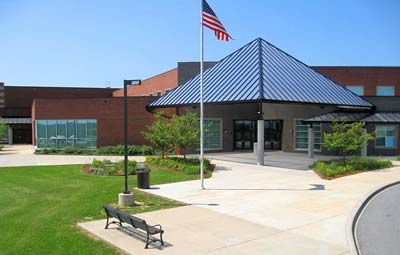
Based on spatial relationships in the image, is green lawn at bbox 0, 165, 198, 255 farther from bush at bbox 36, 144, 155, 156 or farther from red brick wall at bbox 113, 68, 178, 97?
red brick wall at bbox 113, 68, 178, 97

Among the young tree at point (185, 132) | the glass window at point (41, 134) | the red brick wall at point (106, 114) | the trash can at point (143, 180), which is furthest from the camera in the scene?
the glass window at point (41, 134)

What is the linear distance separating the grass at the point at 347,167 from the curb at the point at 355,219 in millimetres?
2989

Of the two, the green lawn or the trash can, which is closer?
the green lawn

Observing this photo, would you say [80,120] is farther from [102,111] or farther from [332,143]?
[332,143]

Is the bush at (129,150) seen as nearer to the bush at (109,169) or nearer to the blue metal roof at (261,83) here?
the blue metal roof at (261,83)

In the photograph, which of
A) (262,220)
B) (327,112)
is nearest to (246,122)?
(327,112)

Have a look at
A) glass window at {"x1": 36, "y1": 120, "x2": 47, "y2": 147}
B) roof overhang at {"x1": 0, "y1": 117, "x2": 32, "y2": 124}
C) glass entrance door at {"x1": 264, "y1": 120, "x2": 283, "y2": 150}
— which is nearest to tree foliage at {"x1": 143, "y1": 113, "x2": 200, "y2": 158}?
glass entrance door at {"x1": 264, "y1": 120, "x2": 283, "y2": 150}

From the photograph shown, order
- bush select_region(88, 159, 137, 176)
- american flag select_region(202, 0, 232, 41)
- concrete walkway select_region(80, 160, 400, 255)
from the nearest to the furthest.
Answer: concrete walkway select_region(80, 160, 400, 255) < american flag select_region(202, 0, 232, 41) < bush select_region(88, 159, 137, 176)

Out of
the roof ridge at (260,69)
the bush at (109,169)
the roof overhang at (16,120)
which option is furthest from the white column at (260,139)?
the roof overhang at (16,120)

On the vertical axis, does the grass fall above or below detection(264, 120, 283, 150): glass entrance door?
below

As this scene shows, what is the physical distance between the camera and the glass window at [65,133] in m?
37.5

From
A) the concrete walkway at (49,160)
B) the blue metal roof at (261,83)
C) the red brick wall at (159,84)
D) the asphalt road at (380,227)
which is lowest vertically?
the asphalt road at (380,227)

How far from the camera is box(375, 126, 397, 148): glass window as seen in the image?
100 ft

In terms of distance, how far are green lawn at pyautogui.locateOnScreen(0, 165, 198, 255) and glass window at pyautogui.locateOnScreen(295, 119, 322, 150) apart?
1464cm
